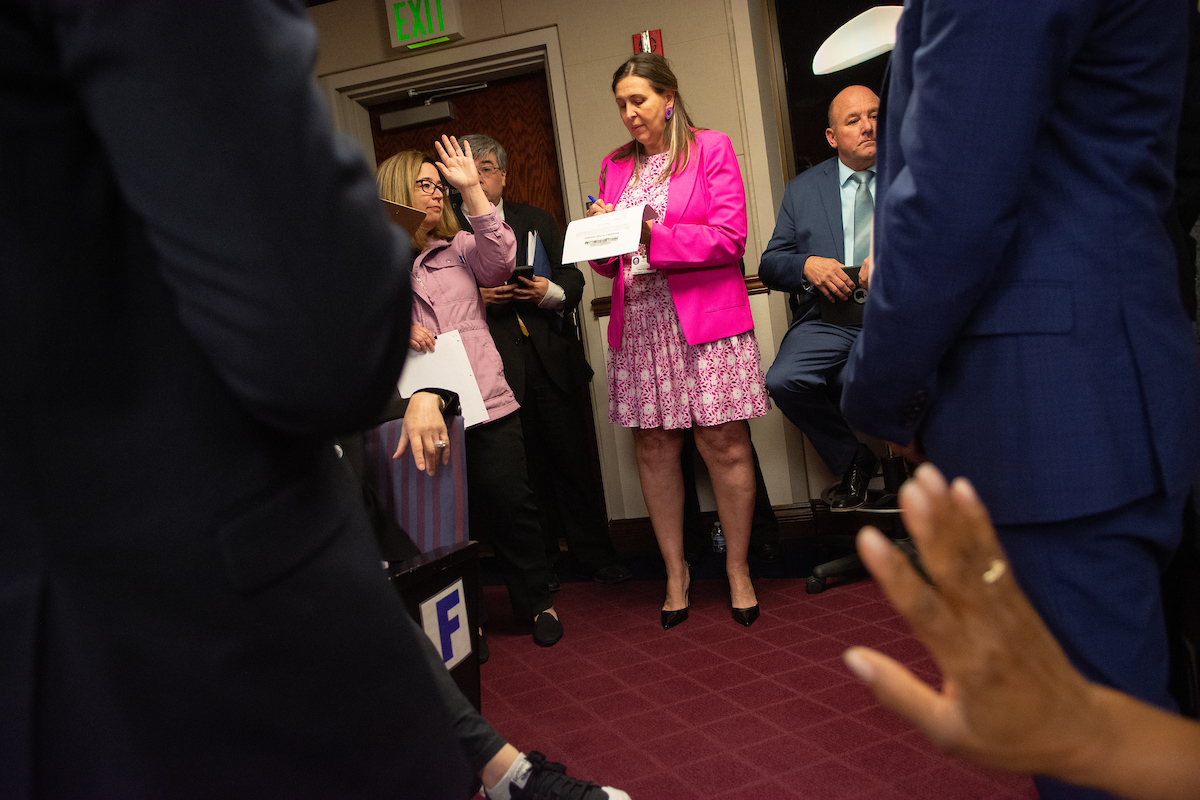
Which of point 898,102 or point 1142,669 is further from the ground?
point 898,102

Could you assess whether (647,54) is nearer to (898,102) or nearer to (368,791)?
(898,102)

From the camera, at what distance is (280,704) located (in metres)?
0.58

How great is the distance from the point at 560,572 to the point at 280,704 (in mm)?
3314

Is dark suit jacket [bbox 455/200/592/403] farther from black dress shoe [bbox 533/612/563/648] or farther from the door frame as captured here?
black dress shoe [bbox 533/612/563/648]

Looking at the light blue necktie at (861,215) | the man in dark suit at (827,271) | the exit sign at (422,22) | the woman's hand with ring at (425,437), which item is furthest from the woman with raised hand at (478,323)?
the exit sign at (422,22)

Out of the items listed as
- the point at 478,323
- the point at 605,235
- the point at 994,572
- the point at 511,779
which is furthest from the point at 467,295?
the point at 994,572

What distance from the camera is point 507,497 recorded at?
9.42ft

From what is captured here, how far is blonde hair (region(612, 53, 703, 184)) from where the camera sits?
2.88m

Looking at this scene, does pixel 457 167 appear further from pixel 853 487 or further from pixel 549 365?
pixel 853 487

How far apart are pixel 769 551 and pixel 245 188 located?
128 inches

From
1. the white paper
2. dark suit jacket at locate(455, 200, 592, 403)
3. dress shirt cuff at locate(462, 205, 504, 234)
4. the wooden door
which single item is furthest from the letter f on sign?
the wooden door

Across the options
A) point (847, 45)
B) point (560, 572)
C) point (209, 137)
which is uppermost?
point (847, 45)

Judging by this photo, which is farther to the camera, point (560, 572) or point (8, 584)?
point (560, 572)

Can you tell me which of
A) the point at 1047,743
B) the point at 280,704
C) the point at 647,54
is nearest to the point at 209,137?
the point at 280,704
